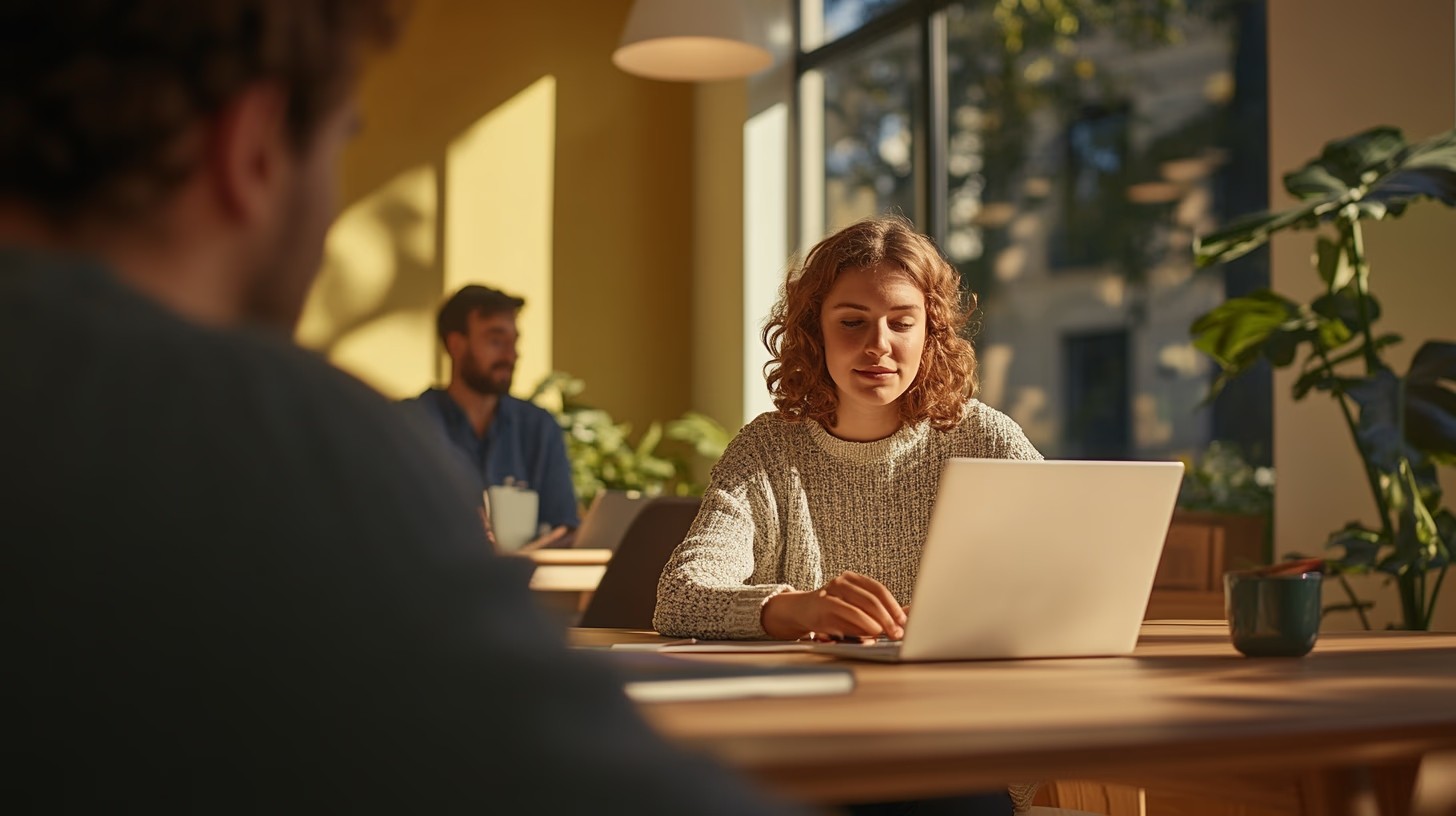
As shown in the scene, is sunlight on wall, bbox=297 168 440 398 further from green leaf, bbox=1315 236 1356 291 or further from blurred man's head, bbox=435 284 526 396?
green leaf, bbox=1315 236 1356 291

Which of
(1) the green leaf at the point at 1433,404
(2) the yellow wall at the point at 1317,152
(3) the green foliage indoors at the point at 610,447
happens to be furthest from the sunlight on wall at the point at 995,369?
(1) the green leaf at the point at 1433,404

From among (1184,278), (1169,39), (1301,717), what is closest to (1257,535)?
(1184,278)

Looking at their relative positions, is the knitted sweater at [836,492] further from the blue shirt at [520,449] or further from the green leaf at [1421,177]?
the blue shirt at [520,449]

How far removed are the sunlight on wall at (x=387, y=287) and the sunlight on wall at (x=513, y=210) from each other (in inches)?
4.8

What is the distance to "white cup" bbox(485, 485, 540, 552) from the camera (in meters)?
4.04

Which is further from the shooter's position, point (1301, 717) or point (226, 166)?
point (1301, 717)

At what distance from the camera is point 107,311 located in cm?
55

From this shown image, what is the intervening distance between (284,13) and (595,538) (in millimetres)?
3688

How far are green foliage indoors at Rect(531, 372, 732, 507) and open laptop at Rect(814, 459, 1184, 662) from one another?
521cm

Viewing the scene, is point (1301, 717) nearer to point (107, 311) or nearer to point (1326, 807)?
point (1326, 807)

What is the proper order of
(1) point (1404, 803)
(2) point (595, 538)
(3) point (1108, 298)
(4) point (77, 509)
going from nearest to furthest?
(4) point (77, 509)
(1) point (1404, 803)
(2) point (595, 538)
(3) point (1108, 298)

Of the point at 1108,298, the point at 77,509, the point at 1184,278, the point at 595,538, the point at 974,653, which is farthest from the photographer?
the point at 1108,298

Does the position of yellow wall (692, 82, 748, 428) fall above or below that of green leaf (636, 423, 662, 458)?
above

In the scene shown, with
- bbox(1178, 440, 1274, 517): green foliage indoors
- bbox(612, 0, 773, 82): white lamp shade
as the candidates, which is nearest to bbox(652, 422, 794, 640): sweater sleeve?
bbox(1178, 440, 1274, 517): green foliage indoors
